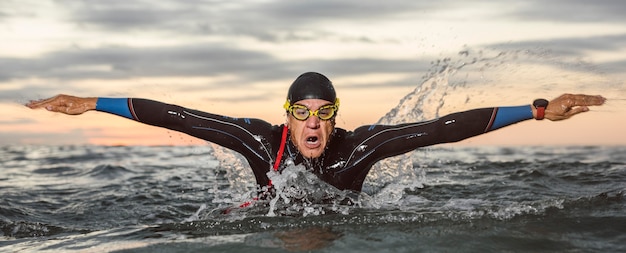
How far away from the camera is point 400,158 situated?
1044cm

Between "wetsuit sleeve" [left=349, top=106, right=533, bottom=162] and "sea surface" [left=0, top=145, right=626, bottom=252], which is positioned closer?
"sea surface" [left=0, top=145, right=626, bottom=252]

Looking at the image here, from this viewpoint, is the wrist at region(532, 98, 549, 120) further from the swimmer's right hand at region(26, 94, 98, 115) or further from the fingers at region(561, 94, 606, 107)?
the swimmer's right hand at region(26, 94, 98, 115)

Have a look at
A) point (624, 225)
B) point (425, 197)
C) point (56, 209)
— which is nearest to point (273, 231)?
point (624, 225)

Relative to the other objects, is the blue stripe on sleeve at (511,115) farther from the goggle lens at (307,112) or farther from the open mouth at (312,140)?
the open mouth at (312,140)

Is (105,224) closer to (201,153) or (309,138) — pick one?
(309,138)

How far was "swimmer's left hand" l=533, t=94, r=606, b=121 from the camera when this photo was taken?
6.23 metres

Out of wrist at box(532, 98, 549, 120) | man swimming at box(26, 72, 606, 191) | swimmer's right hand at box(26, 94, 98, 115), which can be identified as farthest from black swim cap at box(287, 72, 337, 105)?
swimmer's right hand at box(26, 94, 98, 115)

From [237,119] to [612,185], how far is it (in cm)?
629

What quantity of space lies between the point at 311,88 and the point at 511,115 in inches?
77.3

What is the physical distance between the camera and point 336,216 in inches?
236

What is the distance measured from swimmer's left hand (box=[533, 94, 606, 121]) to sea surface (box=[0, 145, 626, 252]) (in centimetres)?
91

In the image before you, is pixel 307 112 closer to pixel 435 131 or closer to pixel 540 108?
pixel 435 131

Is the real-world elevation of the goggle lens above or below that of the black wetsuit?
above

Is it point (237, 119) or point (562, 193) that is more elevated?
point (237, 119)
